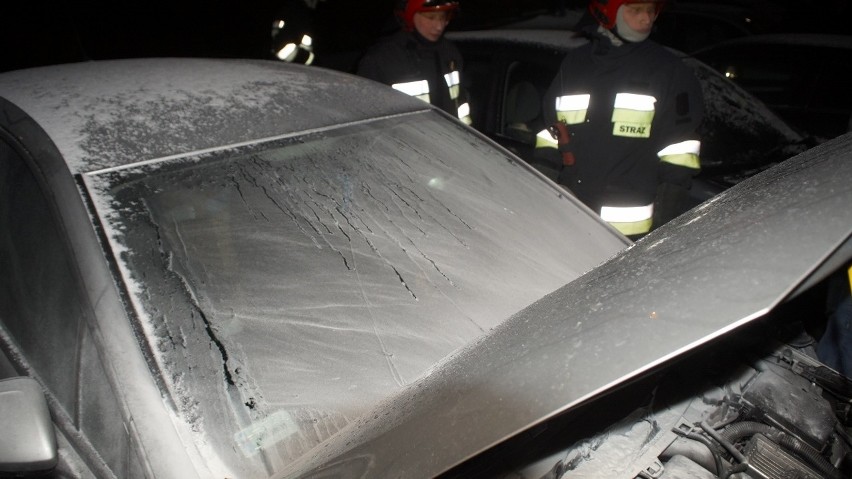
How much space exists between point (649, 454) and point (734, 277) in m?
0.59

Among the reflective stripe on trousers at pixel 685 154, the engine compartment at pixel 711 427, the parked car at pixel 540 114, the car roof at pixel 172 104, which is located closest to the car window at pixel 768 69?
the parked car at pixel 540 114

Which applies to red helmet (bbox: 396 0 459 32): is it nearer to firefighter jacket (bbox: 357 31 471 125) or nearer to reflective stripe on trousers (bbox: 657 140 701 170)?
firefighter jacket (bbox: 357 31 471 125)

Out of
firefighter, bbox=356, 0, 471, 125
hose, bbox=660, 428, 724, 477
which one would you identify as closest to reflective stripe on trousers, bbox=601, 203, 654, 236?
firefighter, bbox=356, 0, 471, 125

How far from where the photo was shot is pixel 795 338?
1686mm

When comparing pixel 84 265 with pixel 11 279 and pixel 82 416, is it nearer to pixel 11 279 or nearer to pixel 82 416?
pixel 82 416

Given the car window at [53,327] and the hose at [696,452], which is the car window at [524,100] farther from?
the car window at [53,327]

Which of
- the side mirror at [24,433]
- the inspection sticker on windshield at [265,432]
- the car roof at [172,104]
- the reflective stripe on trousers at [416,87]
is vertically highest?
the car roof at [172,104]

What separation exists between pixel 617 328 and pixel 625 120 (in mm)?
2167

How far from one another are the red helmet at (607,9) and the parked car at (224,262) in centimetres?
125

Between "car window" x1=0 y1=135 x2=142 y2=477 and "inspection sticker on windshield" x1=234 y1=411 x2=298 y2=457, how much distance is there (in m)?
0.20

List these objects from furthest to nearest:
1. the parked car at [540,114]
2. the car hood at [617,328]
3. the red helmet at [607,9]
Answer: the parked car at [540,114]
the red helmet at [607,9]
the car hood at [617,328]

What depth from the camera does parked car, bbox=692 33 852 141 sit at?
3.68 m

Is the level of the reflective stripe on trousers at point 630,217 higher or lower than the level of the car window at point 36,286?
lower

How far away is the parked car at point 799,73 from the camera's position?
12.1ft
